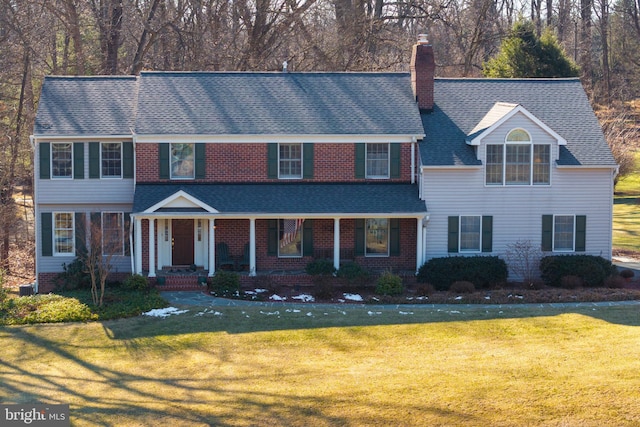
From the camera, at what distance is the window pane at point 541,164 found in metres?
29.0

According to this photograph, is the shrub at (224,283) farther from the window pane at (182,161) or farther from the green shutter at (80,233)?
Answer: the green shutter at (80,233)

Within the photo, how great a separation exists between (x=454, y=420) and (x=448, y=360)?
411 cm

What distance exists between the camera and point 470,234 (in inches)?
1152

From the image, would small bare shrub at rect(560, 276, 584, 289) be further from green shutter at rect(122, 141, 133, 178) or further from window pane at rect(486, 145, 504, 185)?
green shutter at rect(122, 141, 133, 178)

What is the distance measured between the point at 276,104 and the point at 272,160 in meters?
2.26

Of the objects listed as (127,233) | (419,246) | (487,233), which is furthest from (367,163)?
(127,233)

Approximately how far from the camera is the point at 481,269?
2762 cm

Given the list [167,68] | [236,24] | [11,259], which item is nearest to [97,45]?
[167,68]

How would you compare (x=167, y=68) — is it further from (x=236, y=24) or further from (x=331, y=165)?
(x=331, y=165)

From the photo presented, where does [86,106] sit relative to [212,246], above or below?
above

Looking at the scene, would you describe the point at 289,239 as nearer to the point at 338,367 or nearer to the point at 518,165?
the point at 518,165

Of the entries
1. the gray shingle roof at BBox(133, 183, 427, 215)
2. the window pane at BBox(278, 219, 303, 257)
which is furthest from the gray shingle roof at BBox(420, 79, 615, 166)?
the window pane at BBox(278, 219, 303, 257)

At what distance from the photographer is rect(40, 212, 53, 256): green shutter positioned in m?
29.1

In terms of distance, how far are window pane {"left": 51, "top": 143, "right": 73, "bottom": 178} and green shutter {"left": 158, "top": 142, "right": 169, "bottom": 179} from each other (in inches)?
116
